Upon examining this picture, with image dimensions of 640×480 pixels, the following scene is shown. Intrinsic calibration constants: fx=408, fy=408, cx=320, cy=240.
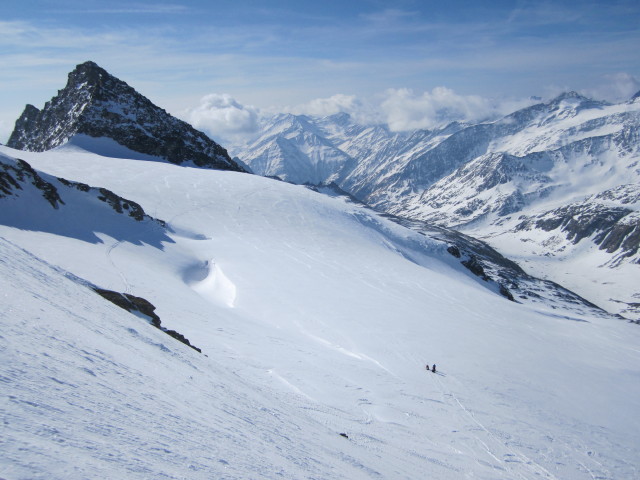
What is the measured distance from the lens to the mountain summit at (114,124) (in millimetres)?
101956

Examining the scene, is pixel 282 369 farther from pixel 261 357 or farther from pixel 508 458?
pixel 508 458

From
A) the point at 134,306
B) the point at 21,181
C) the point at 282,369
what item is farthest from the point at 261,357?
the point at 21,181

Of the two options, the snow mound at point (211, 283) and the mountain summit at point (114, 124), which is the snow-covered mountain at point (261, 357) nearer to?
the snow mound at point (211, 283)

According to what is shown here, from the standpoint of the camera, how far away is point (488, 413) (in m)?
21.1

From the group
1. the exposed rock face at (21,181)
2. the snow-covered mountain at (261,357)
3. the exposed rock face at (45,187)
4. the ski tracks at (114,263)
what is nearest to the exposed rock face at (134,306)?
the snow-covered mountain at (261,357)

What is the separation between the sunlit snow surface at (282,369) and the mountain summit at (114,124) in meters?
53.4

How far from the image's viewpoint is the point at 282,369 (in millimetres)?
19484

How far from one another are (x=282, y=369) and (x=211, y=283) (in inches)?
811

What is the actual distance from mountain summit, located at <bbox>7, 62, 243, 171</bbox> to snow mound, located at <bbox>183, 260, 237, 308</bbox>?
6985cm

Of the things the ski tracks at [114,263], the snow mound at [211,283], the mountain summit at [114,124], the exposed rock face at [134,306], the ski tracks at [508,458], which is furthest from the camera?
the mountain summit at [114,124]

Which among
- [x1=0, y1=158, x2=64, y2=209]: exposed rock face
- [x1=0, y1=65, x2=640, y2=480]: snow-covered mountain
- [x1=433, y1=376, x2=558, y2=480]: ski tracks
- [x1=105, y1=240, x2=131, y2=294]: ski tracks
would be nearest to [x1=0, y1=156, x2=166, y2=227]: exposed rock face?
[x1=0, y1=158, x2=64, y2=209]: exposed rock face

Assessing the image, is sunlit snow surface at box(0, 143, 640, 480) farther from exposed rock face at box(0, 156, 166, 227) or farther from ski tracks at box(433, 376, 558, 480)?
exposed rock face at box(0, 156, 166, 227)

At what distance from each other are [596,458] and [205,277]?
32536mm

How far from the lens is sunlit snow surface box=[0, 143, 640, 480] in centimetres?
680
